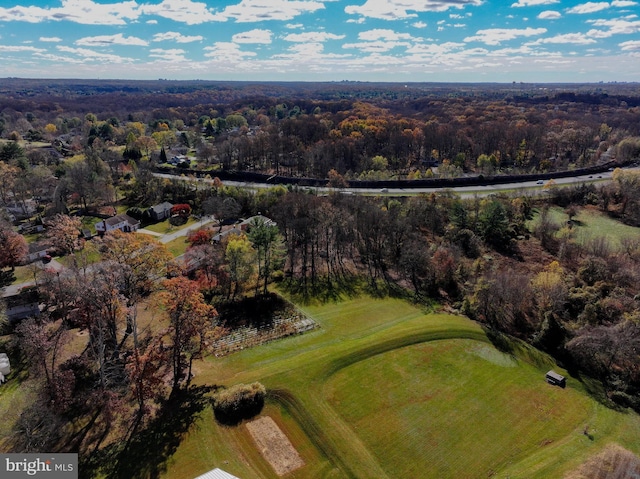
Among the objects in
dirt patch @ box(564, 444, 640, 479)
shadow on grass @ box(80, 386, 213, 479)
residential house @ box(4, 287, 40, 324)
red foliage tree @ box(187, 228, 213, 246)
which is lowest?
dirt patch @ box(564, 444, 640, 479)

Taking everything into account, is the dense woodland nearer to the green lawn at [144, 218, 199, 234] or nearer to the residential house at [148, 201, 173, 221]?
the residential house at [148, 201, 173, 221]

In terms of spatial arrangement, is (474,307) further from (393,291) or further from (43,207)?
(43,207)

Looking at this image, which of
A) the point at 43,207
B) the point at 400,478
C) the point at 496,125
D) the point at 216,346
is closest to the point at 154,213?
the point at 43,207

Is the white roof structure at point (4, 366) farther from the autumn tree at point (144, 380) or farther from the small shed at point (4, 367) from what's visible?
the autumn tree at point (144, 380)

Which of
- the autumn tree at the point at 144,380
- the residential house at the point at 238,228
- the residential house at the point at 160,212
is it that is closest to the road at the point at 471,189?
the residential house at the point at 160,212

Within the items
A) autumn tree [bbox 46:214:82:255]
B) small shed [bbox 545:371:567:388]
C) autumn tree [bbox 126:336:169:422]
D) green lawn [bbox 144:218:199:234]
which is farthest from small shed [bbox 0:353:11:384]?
small shed [bbox 545:371:567:388]
